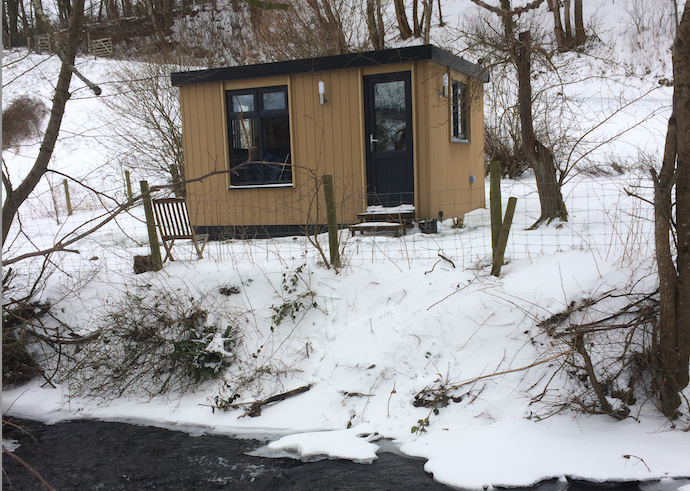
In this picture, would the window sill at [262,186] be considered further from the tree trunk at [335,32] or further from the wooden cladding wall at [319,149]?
the tree trunk at [335,32]

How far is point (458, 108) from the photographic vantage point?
32.4 feet

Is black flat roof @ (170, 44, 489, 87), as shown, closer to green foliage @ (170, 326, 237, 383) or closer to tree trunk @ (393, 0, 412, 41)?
green foliage @ (170, 326, 237, 383)

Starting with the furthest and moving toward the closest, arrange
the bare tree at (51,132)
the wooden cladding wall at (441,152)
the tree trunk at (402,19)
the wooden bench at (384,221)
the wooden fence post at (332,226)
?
the tree trunk at (402,19), the wooden cladding wall at (441,152), the wooden bench at (384,221), the wooden fence post at (332,226), the bare tree at (51,132)

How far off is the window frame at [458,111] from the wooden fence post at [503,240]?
14.2ft

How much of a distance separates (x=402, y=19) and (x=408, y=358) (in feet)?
56.8

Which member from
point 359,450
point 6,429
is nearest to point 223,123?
point 6,429

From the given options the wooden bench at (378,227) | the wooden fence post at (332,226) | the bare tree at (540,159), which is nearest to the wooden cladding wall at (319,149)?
the wooden bench at (378,227)

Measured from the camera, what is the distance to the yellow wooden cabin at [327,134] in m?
8.70

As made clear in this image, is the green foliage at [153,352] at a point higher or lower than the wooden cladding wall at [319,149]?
lower

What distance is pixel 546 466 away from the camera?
3.80m

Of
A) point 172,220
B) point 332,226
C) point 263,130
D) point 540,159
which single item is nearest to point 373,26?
point 263,130

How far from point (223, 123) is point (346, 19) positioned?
26.2 ft

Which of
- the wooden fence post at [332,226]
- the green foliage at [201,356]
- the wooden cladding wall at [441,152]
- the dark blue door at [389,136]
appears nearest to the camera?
the green foliage at [201,356]

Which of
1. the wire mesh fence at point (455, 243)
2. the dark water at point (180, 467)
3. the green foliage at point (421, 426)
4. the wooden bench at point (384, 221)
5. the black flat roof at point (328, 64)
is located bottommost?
the dark water at point (180, 467)
